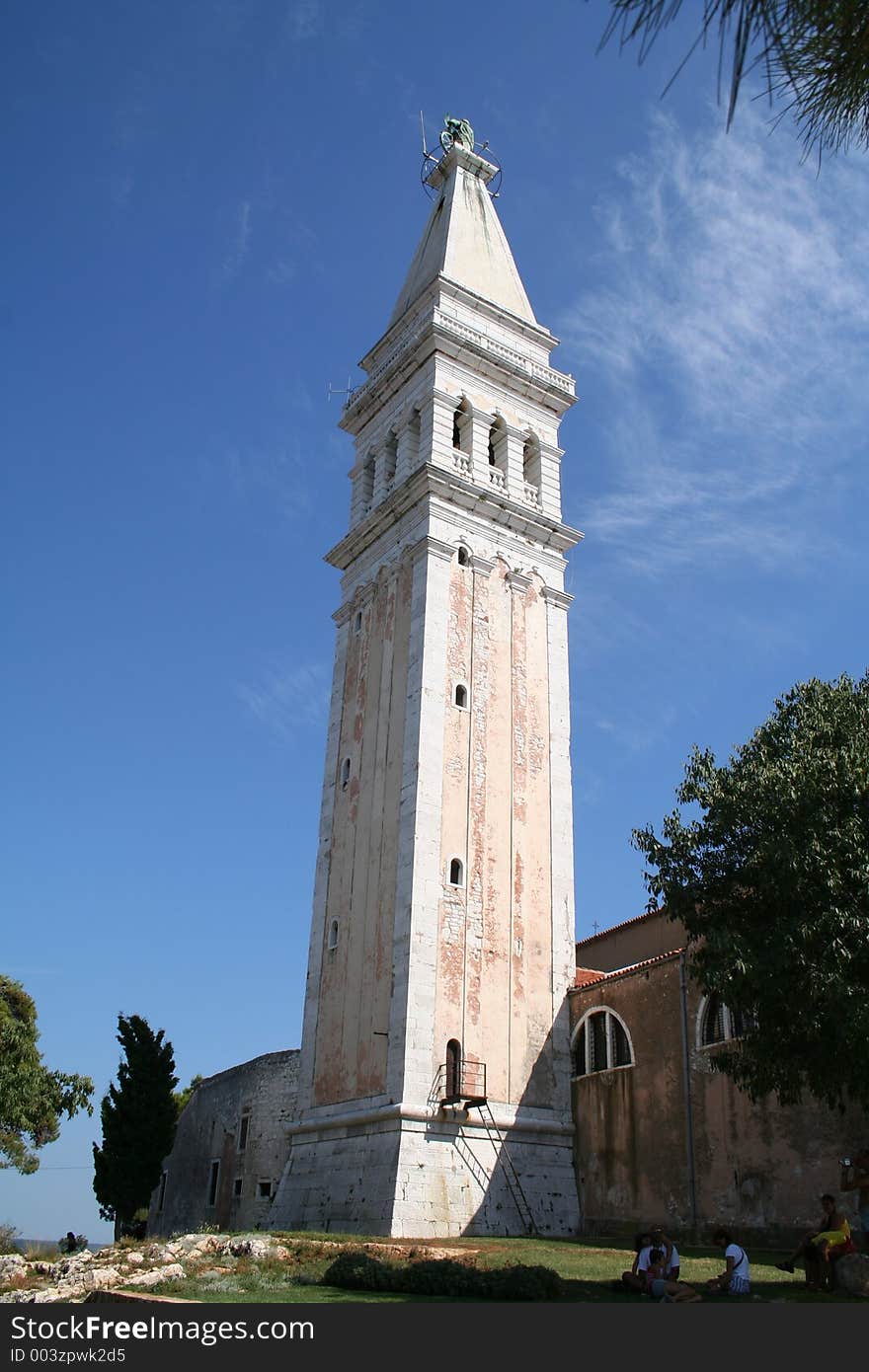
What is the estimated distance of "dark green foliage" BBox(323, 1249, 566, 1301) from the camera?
1242cm

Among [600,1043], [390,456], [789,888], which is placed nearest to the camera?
→ [789,888]

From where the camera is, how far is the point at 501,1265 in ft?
49.4

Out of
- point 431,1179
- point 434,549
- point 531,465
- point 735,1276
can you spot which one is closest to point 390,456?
point 531,465

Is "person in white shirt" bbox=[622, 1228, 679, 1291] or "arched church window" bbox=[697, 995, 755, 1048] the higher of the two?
"arched church window" bbox=[697, 995, 755, 1048]

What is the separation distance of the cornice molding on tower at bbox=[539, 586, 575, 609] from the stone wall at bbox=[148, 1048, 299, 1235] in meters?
16.1

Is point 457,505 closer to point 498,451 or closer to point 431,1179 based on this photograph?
point 498,451

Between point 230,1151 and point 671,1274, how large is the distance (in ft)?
81.8

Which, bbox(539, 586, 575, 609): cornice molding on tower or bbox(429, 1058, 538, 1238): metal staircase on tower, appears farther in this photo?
bbox(539, 586, 575, 609): cornice molding on tower

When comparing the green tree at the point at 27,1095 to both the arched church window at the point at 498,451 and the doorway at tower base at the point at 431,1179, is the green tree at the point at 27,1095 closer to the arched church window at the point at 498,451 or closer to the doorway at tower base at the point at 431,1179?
the doorway at tower base at the point at 431,1179

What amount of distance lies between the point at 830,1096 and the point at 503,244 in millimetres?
32035

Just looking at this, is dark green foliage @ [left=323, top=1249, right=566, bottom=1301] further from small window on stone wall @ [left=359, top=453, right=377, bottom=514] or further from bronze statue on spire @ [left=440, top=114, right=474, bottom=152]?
bronze statue on spire @ [left=440, top=114, right=474, bottom=152]

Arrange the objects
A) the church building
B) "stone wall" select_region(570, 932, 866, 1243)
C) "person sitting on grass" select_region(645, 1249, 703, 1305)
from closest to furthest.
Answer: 1. "person sitting on grass" select_region(645, 1249, 703, 1305)
2. "stone wall" select_region(570, 932, 866, 1243)
3. the church building

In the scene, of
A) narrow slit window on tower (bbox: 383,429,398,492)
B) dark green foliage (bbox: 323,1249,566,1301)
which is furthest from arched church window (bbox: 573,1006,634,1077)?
narrow slit window on tower (bbox: 383,429,398,492)

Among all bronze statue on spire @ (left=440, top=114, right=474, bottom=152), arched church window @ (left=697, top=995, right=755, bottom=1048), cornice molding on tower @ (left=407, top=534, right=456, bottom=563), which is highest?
bronze statue on spire @ (left=440, top=114, right=474, bottom=152)
